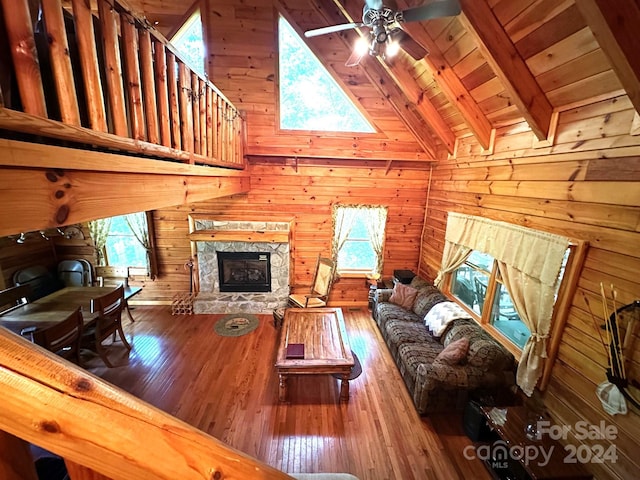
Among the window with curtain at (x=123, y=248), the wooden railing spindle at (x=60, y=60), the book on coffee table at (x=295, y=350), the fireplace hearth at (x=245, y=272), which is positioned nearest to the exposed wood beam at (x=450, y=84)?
the wooden railing spindle at (x=60, y=60)

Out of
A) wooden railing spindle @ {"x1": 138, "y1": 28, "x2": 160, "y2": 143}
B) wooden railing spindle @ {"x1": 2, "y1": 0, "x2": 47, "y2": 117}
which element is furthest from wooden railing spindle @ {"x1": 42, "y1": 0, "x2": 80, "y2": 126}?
wooden railing spindle @ {"x1": 138, "y1": 28, "x2": 160, "y2": 143}

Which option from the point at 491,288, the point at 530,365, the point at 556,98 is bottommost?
the point at 530,365

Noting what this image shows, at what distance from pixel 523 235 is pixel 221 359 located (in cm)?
388

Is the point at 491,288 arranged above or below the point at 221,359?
above

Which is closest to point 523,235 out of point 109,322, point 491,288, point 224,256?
point 491,288

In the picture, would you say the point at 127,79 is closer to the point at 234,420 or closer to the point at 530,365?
the point at 234,420

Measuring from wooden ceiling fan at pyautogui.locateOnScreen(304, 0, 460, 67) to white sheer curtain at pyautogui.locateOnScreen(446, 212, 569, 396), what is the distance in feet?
6.39

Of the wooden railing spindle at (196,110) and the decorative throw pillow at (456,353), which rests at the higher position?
the wooden railing spindle at (196,110)

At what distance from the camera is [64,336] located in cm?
258

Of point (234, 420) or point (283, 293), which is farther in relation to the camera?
point (283, 293)

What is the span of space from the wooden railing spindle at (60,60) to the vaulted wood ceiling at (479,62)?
2.42m

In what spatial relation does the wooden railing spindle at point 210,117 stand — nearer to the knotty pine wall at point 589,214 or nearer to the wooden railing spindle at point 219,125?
the wooden railing spindle at point 219,125

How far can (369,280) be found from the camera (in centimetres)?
495

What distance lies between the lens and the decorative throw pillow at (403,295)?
4250 mm
